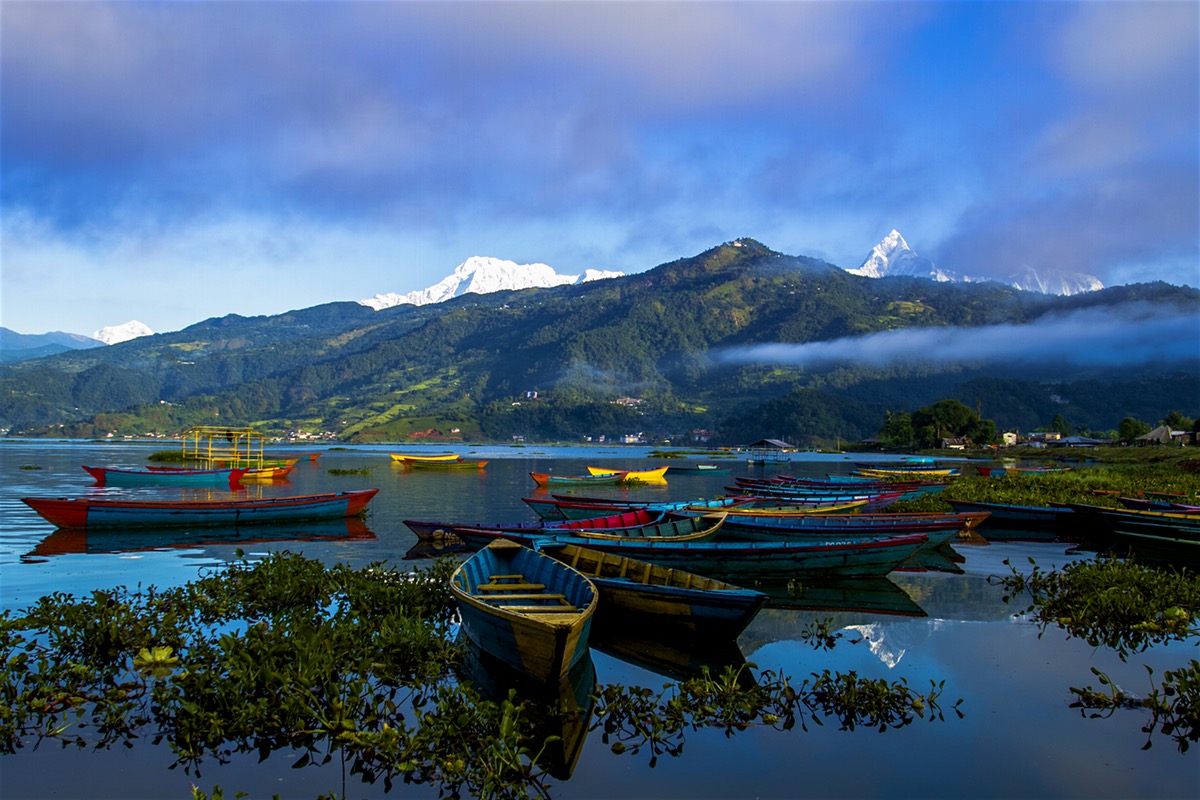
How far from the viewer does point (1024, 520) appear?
3841 centimetres

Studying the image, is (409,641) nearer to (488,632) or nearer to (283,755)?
(488,632)

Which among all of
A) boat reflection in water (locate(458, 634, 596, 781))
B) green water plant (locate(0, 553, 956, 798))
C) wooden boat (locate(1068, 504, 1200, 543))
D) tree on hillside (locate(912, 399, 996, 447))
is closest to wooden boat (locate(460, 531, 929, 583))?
boat reflection in water (locate(458, 634, 596, 781))

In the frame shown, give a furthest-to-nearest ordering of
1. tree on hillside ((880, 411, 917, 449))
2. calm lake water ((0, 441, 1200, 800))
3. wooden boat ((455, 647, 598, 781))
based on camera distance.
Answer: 1. tree on hillside ((880, 411, 917, 449))
2. wooden boat ((455, 647, 598, 781))
3. calm lake water ((0, 441, 1200, 800))

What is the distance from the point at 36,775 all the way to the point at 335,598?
9.03 m

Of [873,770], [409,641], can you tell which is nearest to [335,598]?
[409,641]

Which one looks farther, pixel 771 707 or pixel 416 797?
pixel 771 707

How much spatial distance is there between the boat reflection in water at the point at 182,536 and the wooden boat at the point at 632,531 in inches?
425

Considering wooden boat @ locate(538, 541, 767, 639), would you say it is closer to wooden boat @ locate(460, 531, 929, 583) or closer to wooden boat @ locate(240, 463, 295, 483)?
wooden boat @ locate(460, 531, 929, 583)

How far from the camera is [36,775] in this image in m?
9.96

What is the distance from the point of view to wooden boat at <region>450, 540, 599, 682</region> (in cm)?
1206

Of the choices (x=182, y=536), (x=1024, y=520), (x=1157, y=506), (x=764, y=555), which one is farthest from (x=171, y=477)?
(x=1157, y=506)

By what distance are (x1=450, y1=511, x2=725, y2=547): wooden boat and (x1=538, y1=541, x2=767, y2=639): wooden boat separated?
5798 mm

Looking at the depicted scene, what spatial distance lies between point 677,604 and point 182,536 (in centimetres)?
2781

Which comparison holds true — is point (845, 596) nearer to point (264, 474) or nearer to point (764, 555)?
point (764, 555)
